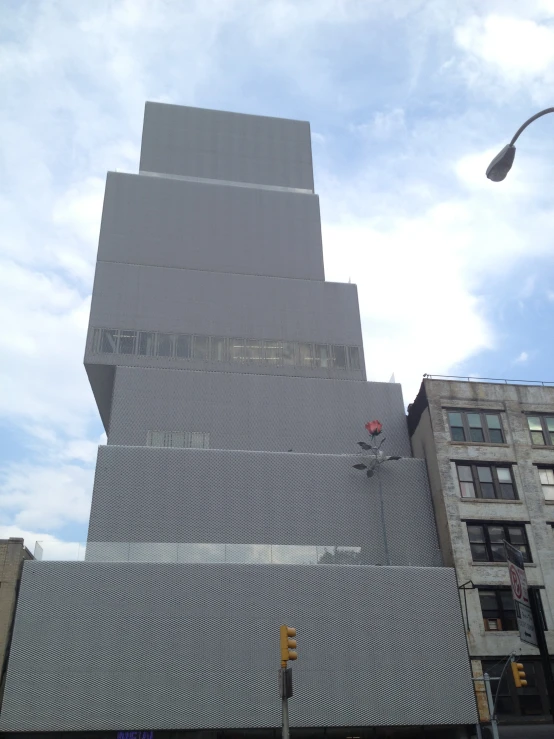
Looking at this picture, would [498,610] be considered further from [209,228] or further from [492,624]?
[209,228]

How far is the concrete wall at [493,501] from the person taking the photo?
35062 mm

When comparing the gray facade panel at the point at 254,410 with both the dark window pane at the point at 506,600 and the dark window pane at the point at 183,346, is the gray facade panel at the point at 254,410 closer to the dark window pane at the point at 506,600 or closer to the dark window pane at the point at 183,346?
the dark window pane at the point at 183,346

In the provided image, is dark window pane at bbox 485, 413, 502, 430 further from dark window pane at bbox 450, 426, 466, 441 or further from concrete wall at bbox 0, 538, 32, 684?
concrete wall at bbox 0, 538, 32, 684

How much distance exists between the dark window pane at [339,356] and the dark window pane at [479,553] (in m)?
16.7

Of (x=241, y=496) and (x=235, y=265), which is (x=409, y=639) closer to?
(x=241, y=496)

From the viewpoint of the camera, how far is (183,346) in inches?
1861

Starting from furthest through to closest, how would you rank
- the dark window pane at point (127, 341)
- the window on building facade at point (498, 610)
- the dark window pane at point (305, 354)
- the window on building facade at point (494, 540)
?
the dark window pane at point (305, 354), the dark window pane at point (127, 341), the window on building facade at point (494, 540), the window on building facade at point (498, 610)

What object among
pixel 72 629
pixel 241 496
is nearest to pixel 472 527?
pixel 241 496

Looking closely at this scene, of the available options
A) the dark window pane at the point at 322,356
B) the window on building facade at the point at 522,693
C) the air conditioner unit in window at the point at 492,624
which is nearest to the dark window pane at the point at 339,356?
the dark window pane at the point at 322,356

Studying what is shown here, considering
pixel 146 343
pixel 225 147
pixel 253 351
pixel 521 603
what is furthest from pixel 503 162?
pixel 225 147

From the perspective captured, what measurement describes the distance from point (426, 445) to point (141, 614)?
19.5 m

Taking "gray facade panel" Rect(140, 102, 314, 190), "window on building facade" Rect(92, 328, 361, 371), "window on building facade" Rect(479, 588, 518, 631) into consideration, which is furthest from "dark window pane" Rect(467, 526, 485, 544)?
"gray facade panel" Rect(140, 102, 314, 190)

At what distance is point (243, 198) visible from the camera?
A: 56500 mm

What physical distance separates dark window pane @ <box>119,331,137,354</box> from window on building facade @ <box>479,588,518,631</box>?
88.2 ft
